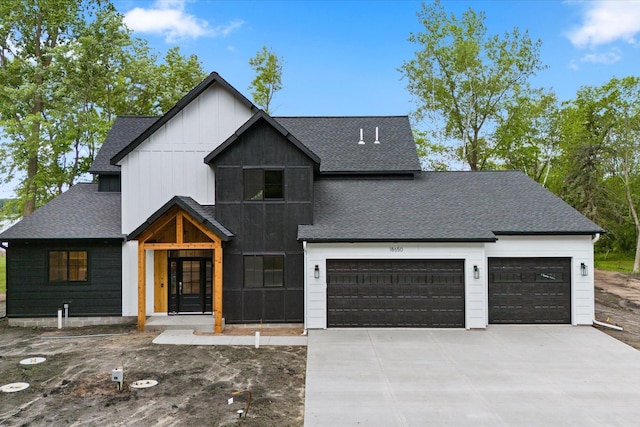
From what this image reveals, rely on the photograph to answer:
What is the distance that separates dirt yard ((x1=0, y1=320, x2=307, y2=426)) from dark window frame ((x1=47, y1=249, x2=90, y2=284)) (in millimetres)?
2067

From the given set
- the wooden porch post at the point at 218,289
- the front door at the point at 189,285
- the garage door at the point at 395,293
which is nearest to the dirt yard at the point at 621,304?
the garage door at the point at 395,293

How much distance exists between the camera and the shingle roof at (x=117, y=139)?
53.3 ft

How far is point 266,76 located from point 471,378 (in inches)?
1172

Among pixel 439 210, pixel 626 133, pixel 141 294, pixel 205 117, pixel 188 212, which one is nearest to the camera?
pixel 188 212

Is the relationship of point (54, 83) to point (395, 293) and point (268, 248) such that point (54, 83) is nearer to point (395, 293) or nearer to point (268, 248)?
point (268, 248)

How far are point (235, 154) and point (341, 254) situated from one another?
456cm

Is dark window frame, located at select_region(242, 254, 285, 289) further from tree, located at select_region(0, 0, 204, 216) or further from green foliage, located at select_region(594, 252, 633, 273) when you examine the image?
green foliage, located at select_region(594, 252, 633, 273)

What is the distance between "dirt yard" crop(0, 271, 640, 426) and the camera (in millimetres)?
7207

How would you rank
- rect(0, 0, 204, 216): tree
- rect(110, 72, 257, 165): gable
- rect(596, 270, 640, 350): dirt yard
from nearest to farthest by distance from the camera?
rect(596, 270, 640, 350): dirt yard
rect(110, 72, 257, 165): gable
rect(0, 0, 204, 216): tree

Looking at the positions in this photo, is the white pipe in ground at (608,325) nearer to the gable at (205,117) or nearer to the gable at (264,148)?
the gable at (264,148)

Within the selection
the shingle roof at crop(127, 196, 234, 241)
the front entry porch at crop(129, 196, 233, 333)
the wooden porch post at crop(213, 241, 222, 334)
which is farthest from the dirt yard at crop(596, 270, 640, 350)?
the front entry porch at crop(129, 196, 233, 333)

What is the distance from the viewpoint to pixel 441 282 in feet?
43.0

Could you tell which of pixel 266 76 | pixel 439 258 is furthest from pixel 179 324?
pixel 266 76

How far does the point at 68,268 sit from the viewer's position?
1402cm
